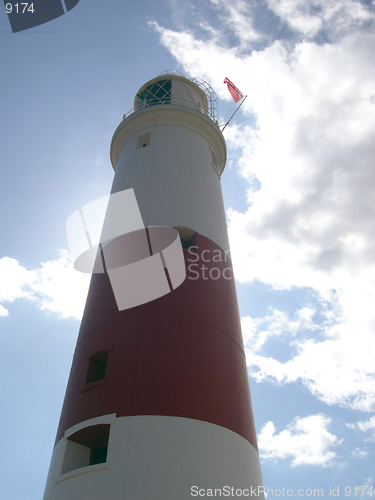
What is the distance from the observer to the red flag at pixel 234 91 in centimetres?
2322

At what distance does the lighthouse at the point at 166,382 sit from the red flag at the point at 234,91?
10.2 meters

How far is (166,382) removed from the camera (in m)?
9.30

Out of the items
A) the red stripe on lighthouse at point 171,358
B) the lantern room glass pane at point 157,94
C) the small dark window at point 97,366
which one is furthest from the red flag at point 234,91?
the small dark window at point 97,366

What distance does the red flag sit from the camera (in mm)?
23219

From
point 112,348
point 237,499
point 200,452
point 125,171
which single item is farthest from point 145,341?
point 125,171

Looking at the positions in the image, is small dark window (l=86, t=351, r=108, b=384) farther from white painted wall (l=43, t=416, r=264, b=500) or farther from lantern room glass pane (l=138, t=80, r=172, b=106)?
lantern room glass pane (l=138, t=80, r=172, b=106)

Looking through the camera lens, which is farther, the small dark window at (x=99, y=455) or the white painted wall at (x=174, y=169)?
the white painted wall at (x=174, y=169)

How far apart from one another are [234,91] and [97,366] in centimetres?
1805

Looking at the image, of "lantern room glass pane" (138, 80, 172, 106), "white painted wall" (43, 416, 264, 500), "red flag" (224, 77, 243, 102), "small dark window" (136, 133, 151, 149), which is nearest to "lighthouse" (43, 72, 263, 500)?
"white painted wall" (43, 416, 264, 500)

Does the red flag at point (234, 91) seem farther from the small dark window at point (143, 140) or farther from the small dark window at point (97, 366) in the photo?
the small dark window at point (97, 366)

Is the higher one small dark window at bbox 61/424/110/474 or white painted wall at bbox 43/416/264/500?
small dark window at bbox 61/424/110/474

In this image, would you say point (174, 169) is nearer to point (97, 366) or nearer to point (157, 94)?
point (157, 94)

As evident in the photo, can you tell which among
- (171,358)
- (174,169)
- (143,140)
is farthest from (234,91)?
(171,358)

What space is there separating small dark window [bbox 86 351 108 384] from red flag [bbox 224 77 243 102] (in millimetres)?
17319
